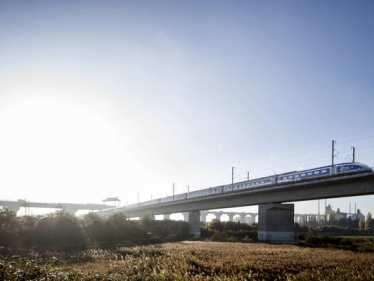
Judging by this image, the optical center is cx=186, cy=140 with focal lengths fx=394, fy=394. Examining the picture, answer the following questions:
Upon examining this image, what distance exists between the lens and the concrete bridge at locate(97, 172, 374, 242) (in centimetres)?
4888

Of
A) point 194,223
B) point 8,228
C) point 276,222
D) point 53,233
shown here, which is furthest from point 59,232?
point 194,223

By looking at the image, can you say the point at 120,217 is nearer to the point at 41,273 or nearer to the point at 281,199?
the point at 281,199

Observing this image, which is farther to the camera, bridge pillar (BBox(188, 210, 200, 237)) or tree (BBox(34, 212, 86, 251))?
bridge pillar (BBox(188, 210, 200, 237))

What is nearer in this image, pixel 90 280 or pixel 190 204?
pixel 90 280

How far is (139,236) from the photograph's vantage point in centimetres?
7006

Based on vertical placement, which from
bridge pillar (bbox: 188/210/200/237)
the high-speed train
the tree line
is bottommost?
bridge pillar (bbox: 188/210/200/237)

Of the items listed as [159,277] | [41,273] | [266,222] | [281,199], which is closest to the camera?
[159,277]

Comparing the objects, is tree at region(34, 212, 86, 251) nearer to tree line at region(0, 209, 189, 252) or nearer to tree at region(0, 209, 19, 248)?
tree line at region(0, 209, 189, 252)

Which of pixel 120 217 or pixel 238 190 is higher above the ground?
pixel 238 190

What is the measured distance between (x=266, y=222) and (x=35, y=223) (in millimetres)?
37018

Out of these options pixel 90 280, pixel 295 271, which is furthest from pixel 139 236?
pixel 90 280

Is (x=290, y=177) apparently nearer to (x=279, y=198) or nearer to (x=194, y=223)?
(x=279, y=198)

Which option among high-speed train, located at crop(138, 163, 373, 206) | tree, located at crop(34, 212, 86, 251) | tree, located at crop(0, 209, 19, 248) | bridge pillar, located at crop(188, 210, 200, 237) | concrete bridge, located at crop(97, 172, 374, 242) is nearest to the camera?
high-speed train, located at crop(138, 163, 373, 206)

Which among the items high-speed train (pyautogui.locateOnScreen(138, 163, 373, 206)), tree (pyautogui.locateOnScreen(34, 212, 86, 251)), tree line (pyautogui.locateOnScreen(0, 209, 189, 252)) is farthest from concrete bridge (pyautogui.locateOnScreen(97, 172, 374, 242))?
tree (pyautogui.locateOnScreen(34, 212, 86, 251))
